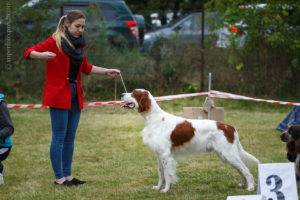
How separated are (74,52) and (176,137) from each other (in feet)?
4.51

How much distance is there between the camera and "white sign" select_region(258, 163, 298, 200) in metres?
3.32

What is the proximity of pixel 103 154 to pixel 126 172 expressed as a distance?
105 cm

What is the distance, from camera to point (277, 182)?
11.1 feet

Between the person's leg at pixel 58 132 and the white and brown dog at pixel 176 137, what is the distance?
67cm

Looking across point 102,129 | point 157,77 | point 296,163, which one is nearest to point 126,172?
point 296,163

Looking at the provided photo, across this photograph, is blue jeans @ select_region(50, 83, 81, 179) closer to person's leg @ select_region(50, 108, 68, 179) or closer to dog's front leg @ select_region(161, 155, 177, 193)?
person's leg @ select_region(50, 108, 68, 179)

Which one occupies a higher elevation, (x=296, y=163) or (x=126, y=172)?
(x=296, y=163)

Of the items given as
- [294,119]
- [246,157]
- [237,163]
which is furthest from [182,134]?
[294,119]

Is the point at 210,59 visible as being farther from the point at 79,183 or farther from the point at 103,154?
the point at 79,183

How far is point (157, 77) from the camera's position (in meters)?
10.2

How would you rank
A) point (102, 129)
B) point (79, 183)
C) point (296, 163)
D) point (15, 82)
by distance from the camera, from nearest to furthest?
1. point (296, 163)
2. point (79, 183)
3. point (102, 129)
4. point (15, 82)

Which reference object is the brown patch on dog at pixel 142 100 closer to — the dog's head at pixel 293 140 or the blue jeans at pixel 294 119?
the dog's head at pixel 293 140

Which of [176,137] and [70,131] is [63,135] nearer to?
[70,131]

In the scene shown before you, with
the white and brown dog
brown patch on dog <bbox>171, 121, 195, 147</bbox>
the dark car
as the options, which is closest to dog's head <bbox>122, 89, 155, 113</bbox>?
the white and brown dog
